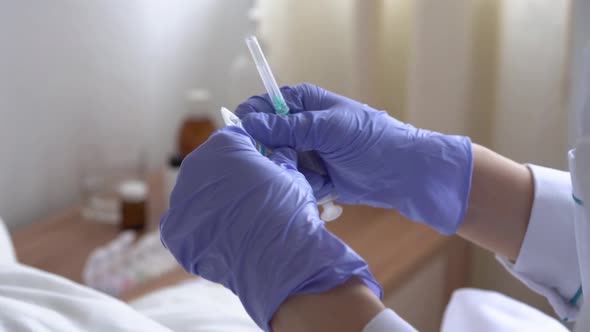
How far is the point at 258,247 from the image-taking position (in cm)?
52

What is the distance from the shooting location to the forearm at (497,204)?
2.39 feet

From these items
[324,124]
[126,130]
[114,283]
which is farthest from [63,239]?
[324,124]

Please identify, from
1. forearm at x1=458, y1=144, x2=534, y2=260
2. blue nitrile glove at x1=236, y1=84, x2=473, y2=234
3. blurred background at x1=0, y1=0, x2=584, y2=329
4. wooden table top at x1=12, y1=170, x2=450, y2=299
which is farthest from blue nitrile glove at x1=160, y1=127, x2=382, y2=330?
blurred background at x1=0, y1=0, x2=584, y2=329

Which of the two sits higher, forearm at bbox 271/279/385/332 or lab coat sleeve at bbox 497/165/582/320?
forearm at bbox 271/279/385/332

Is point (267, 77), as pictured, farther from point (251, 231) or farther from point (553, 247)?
point (553, 247)

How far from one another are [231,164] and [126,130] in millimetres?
851

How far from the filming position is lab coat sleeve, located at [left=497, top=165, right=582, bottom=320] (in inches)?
28.4

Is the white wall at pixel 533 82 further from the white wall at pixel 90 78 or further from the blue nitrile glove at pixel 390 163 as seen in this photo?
the white wall at pixel 90 78

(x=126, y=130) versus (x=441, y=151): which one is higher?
(x=441, y=151)

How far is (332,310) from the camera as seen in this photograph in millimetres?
492

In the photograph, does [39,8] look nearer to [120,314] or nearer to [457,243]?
[120,314]

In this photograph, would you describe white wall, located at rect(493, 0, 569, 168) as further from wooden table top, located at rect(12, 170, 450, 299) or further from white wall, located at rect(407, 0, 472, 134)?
wooden table top, located at rect(12, 170, 450, 299)

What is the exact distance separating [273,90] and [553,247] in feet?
1.15

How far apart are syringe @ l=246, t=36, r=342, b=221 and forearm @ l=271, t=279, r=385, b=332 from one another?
162 mm
